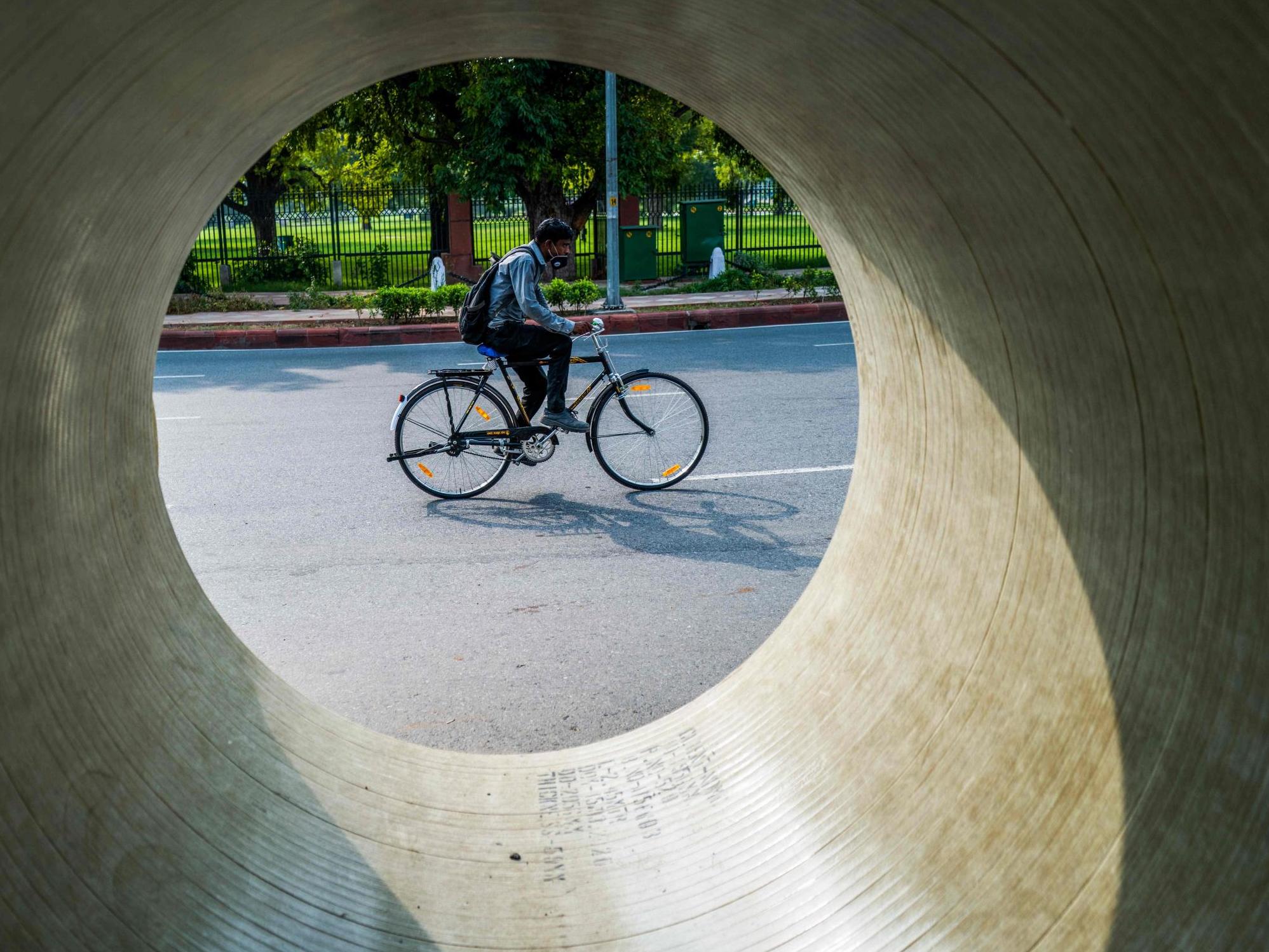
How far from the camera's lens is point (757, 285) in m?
19.7

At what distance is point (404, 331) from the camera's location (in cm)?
1539

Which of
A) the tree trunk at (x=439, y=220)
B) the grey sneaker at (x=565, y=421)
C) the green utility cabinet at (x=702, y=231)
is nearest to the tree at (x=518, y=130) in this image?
the tree trunk at (x=439, y=220)

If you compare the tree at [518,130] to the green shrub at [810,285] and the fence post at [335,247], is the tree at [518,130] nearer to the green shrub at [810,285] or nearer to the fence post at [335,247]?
the fence post at [335,247]

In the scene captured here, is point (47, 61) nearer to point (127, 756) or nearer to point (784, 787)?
point (127, 756)

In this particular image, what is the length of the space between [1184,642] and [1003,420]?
0.82 metres

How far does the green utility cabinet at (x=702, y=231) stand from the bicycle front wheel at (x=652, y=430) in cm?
1596

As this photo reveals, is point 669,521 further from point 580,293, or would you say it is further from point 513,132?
point 513,132

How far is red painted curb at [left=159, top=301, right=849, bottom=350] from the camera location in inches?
603

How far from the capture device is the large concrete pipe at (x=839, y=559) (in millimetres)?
1955

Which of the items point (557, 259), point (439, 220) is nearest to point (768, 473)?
point (557, 259)

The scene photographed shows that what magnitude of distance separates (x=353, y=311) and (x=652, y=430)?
38.6 feet

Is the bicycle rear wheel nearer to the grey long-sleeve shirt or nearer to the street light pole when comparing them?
the grey long-sleeve shirt

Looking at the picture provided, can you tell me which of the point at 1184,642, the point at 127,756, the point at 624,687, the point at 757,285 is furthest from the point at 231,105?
the point at 757,285

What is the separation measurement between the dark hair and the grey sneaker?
1125mm
